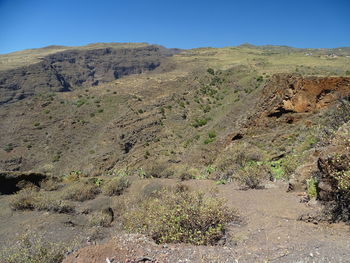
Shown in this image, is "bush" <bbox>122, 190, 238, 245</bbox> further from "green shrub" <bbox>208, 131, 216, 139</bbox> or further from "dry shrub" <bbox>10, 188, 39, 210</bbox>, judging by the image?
"green shrub" <bbox>208, 131, 216, 139</bbox>

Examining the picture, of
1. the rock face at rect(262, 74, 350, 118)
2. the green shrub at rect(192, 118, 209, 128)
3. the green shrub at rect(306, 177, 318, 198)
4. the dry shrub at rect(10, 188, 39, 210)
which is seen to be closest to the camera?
the green shrub at rect(306, 177, 318, 198)

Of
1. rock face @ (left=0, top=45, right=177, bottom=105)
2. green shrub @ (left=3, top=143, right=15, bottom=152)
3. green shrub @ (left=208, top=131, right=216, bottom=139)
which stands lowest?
green shrub @ (left=3, top=143, right=15, bottom=152)

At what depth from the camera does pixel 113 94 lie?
108 ft

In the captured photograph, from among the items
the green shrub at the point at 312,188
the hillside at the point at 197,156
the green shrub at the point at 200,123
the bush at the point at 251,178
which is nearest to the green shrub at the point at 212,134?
the hillside at the point at 197,156

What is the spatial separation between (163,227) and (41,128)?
27950mm

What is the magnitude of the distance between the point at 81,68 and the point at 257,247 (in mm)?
91878

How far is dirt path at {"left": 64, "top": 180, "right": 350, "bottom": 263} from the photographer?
323 cm

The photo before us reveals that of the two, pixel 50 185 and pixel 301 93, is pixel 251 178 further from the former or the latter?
pixel 50 185

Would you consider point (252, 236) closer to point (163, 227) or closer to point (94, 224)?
point (163, 227)

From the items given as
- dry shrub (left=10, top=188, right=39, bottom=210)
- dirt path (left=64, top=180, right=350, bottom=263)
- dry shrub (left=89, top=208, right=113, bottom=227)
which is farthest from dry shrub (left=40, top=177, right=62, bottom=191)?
dirt path (left=64, top=180, right=350, bottom=263)

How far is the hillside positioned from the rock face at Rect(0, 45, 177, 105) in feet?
108

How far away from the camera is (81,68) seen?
287ft

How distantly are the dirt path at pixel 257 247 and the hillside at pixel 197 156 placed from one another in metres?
0.02

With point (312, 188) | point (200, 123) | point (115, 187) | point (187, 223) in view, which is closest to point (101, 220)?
point (115, 187)
